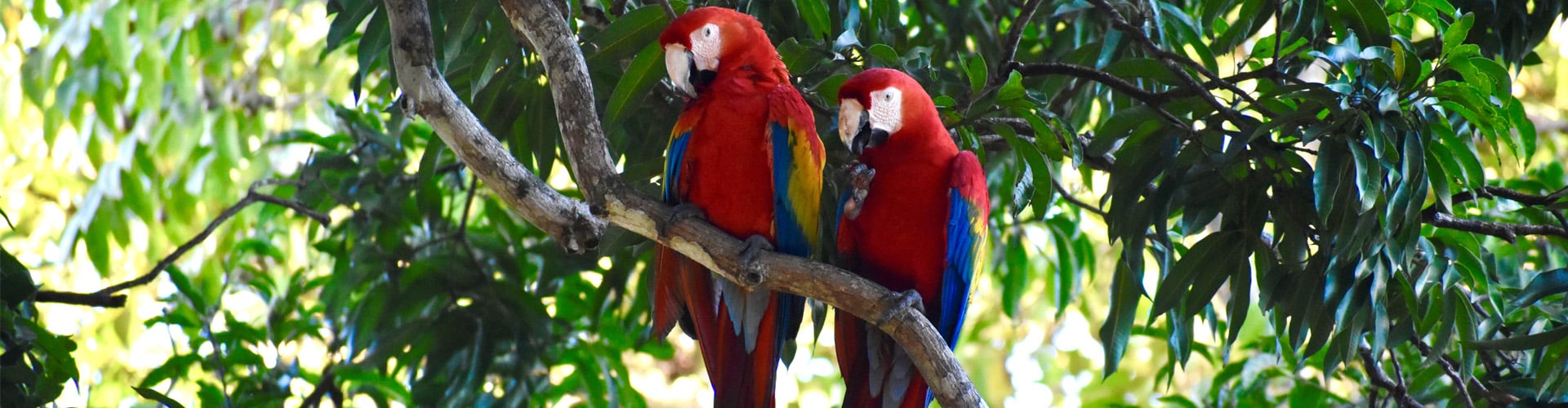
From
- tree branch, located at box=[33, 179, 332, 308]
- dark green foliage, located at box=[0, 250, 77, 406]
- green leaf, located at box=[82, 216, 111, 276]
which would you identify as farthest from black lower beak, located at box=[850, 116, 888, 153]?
green leaf, located at box=[82, 216, 111, 276]

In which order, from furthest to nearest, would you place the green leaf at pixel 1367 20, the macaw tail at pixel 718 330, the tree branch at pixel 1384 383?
the tree branch at pixel 1384 383, the macaw tail at pixel 718 330, the green leaf at pixel 1367 20

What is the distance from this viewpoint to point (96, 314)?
330 centimetres

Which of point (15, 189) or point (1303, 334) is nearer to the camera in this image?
point (1303, 334)

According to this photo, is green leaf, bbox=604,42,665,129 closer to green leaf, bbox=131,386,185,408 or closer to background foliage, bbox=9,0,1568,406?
background foliage, bbox=9,0,1568,406

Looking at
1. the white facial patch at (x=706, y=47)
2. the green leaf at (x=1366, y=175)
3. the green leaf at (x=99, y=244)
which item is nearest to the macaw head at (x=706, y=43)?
the white facial patch at (x=706, y=47)

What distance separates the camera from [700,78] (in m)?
1.72

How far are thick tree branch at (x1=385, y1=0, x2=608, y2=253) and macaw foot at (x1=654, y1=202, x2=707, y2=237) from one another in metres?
0.11

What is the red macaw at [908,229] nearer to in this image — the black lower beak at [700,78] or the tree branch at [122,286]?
the black lower beak at [700,78]

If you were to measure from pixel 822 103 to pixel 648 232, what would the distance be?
0.44 metres

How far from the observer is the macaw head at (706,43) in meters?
1.62

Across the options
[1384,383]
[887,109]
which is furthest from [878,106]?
[1384,383]

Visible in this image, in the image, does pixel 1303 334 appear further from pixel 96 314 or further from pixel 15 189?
pixel 15 189

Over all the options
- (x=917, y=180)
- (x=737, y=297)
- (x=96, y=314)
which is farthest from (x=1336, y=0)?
(x=96, y=314)

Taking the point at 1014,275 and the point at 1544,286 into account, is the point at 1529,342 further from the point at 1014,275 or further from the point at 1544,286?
the point at 1014,275
